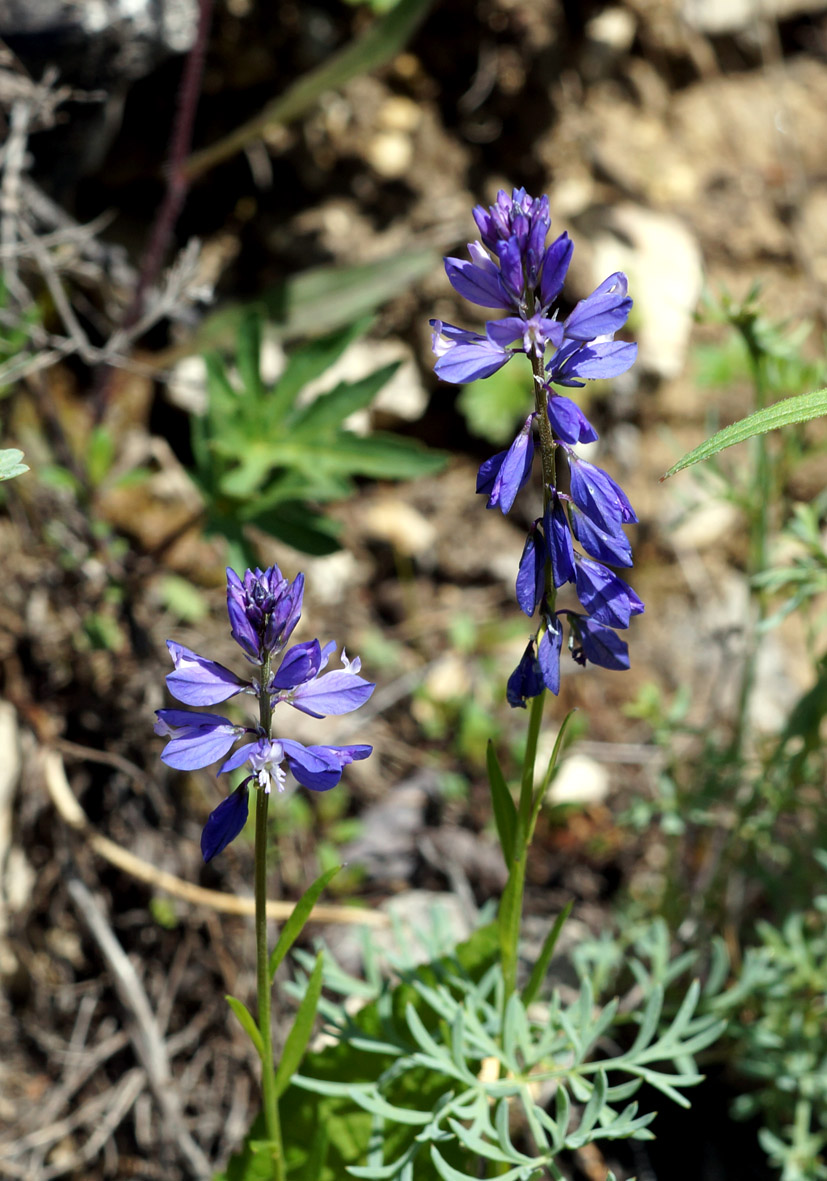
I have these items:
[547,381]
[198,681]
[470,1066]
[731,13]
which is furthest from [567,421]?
[731,13]

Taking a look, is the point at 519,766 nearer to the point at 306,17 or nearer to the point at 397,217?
the point at 397,217

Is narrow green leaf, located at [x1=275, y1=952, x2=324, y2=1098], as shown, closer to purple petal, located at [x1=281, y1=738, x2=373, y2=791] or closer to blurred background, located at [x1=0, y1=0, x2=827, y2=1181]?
purple petal, located at [x1=281, y1=738, x2=373, y2=791]

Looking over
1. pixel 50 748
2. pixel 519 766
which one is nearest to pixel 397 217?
Result: pixel 519 766

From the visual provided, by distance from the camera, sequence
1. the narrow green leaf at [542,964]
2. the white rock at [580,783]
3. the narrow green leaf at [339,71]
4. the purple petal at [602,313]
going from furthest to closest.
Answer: the white rock at [580,783] < the narrow green leaf at [339,71] < the narrow green leaf at [542,964] < the purple petal at [602,313]

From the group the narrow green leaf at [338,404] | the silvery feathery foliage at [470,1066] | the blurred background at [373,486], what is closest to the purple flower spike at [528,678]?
the silvery feathery foliage at [470,1066]

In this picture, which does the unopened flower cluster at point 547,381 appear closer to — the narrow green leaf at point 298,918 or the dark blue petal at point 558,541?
the dark blue petal at point 558,541

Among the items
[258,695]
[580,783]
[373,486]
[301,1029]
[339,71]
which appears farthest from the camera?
[373,486]

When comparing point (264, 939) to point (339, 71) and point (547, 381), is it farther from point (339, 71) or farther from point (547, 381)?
point (339, 71)
